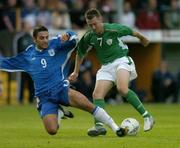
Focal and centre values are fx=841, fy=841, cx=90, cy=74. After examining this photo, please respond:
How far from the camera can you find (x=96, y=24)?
15.3 meters

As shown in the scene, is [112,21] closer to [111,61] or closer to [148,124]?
[111,61]

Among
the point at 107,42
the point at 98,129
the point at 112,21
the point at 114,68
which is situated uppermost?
the point at 107,42

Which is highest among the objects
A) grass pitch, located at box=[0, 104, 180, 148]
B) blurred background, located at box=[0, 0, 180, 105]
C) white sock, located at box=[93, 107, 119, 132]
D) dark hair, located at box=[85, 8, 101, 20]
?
dark hair, located at box=[85, 8, 101, 20]

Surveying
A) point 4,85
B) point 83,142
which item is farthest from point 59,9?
point 83,142

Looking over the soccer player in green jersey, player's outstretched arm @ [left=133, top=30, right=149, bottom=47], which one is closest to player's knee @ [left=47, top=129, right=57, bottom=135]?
the soccer player in green jersey

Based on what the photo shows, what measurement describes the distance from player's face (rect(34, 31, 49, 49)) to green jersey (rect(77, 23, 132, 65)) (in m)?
0.94

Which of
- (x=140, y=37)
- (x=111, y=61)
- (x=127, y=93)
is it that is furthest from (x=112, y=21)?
(x=127, y=93)

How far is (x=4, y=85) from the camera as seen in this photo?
30.9 m

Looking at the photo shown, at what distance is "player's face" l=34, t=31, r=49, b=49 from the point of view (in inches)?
588

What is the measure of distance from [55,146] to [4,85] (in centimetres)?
1785

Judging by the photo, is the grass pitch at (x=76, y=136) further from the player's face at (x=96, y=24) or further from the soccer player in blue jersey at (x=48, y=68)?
the player's face at (x=96, y=24)

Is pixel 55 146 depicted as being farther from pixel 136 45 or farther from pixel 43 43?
pixel 136 45

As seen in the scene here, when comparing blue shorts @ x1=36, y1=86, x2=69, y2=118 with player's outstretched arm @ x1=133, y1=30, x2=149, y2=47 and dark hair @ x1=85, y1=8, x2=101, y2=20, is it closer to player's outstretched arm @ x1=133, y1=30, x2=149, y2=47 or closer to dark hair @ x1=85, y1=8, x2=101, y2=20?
dark hair @ x1=85, y1=8, x2=101, y2=20

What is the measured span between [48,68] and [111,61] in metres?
1.35
